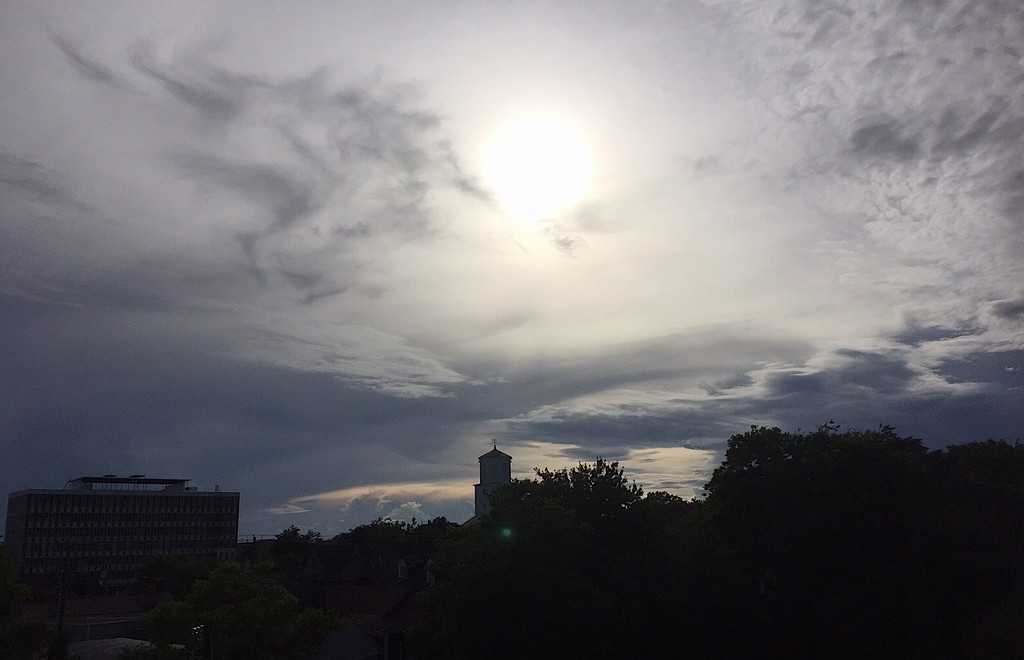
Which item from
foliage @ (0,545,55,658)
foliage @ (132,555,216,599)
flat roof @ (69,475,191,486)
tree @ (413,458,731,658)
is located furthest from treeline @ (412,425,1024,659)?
flat roof @ (69,475,191,486)

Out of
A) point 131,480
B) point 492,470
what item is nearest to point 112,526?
point 131,480

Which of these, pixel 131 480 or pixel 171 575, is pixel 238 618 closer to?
pixel 171 575

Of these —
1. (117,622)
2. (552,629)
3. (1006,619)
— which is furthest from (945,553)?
(117,622)

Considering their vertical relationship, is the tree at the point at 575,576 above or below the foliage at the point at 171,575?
above

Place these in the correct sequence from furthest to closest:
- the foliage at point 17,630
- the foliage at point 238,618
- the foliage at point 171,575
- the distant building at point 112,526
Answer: the distant building at point 112,526
the foliage at point 171,575
the foliage at point 17,630
the foliage at point 238,618

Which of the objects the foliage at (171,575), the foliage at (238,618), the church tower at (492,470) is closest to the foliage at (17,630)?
the foliage at (238,618)

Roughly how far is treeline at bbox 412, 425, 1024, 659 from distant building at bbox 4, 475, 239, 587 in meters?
147

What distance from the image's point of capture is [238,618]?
27.9 metres

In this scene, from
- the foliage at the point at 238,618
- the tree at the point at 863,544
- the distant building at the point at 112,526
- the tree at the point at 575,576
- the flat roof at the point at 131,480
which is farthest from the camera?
the flat roof at the point at 131,480

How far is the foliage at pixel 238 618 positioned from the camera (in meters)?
27.8

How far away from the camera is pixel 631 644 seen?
112ft

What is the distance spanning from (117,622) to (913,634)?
165ft

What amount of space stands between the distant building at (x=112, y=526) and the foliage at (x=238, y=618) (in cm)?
14592

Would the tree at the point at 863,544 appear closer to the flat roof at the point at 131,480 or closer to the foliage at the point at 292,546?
the foliage at the point at 292,546
